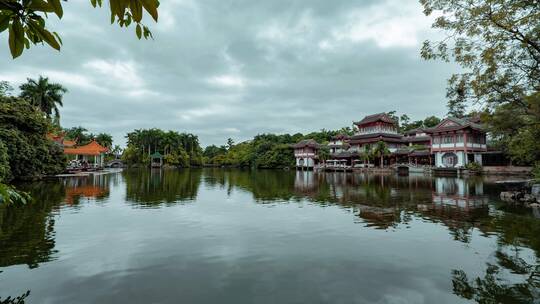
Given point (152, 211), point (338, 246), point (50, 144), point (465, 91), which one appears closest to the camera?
point (338, 246)

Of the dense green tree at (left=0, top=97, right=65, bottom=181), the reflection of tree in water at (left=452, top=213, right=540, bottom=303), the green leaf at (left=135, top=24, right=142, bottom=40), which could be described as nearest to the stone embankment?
the reflection of tree in water at (left=452, top=213, right=540, bottom=303)

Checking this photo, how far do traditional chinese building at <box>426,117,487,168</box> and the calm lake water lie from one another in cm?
2896

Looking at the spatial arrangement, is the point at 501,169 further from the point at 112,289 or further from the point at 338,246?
the point at 112,289

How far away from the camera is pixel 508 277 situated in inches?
208

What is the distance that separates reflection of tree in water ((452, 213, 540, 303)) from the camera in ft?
15.2

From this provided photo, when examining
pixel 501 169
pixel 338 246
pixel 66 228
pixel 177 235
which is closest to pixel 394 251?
pixel 338 246

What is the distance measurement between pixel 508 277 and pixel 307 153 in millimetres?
52770

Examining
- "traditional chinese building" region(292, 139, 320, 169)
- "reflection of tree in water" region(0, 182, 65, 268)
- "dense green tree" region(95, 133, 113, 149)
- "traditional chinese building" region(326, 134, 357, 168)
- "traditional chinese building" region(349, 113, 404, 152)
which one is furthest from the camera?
"dense green tree" region(95, 133, 113, 149)

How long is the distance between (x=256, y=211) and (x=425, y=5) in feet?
29.0

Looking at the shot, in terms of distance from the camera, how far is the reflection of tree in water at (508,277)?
15.2 ft

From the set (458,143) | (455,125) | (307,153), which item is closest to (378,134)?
(455,125)

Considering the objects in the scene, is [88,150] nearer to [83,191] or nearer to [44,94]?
[44,94]

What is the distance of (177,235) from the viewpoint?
8.35 m

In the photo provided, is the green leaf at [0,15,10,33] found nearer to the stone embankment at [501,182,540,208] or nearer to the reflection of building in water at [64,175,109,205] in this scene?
the reflection of building in water at [64,175,109,205]
